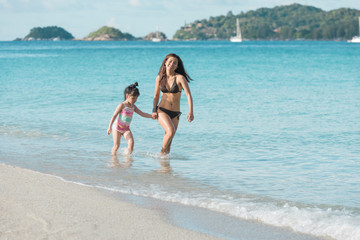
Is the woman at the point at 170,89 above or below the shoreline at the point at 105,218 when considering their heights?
above

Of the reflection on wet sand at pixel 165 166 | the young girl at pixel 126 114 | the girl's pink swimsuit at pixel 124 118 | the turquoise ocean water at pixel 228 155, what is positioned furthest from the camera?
the girl's pink swimsuit at pixel 124 118

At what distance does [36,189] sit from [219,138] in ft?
15.5

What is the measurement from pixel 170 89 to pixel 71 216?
10.2 ft

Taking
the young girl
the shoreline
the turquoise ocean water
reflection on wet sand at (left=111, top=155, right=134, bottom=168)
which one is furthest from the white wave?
the young girl

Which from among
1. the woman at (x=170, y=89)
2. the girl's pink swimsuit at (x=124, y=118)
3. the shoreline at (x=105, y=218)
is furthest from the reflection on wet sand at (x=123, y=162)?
the shoreline at (x=105, y=218)

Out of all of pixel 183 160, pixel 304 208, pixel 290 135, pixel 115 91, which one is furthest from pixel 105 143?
pixel 115 91

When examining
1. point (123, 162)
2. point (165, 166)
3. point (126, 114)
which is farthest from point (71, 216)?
point (126, 114)

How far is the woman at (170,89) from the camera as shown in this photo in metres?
7.23

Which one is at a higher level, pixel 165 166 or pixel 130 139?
pixel 130 139

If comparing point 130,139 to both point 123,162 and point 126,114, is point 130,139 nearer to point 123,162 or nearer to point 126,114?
point 126,114

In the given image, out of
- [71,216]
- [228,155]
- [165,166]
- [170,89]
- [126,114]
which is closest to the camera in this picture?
[71,216]

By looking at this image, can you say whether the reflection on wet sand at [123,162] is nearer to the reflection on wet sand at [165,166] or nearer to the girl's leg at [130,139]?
the girl's leg at [130,139]

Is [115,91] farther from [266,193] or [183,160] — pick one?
[266,193]

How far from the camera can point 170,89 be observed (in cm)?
738
